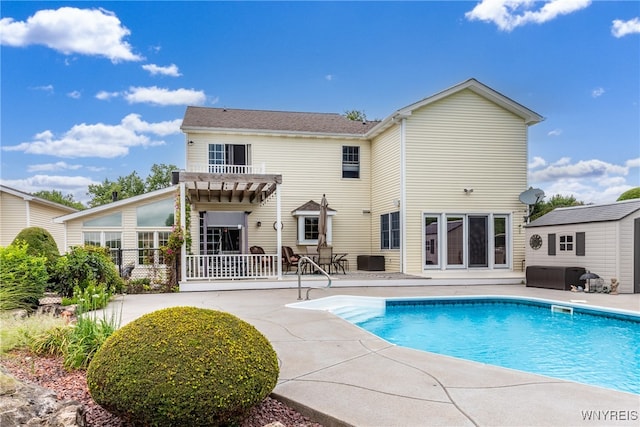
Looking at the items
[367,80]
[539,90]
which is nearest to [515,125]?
[539,90]

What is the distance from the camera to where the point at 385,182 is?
1614 centimetres

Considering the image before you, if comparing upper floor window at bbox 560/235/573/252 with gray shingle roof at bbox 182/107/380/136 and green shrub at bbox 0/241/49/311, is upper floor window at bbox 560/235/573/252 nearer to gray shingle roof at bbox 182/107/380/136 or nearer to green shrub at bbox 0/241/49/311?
gray shingle roof at bbox 182/107/380/136

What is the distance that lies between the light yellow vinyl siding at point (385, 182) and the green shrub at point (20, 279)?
10407 millimetres

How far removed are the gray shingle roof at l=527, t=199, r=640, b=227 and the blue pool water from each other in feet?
11.6

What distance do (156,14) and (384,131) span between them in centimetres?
845

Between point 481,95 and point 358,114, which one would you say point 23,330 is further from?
point 358,114

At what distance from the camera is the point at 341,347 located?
5449mm

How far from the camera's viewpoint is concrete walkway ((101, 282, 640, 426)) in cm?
324

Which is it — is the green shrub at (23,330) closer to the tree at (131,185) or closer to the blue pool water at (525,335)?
the blue pool water at (525,335)

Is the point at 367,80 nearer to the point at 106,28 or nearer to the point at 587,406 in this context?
the point at 106,28

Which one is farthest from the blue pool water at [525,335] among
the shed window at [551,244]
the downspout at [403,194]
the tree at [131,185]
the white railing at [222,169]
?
the tree at [131,185]

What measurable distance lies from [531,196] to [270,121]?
32.2 feet

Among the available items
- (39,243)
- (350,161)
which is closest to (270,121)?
(350,161)

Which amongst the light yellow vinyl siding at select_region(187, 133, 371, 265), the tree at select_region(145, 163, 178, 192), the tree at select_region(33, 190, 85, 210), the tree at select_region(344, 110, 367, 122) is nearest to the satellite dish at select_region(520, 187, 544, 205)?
the light yellow vinyl siding at select_region(187, 133, 371, 265)
